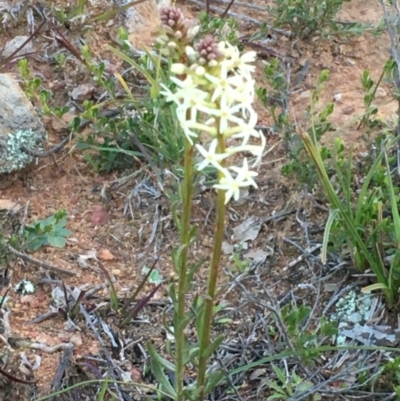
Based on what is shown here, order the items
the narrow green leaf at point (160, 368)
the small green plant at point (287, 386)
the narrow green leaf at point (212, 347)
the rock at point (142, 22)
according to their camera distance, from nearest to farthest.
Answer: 1. the narrow green leaf at point (212, 347)
2. the narrow green leaf at point (160, 368)
3. the small green plant at point (287, 386)
4. the rock at point (142, 22)

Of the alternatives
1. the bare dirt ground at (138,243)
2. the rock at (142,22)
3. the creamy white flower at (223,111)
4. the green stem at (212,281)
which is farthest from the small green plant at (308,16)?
the creamy white flower at (223,111)

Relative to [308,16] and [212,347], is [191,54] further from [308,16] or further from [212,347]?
[308,16]

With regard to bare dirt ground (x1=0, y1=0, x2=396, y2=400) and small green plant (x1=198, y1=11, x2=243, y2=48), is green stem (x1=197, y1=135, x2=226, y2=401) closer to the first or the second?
bare dirt ground (x1=0, y1=0, x2=396, y2=400)

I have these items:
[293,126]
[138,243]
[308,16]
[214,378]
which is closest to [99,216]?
[138,243]

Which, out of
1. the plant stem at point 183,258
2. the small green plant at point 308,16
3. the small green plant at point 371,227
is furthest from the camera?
the small green plant at point 308,16

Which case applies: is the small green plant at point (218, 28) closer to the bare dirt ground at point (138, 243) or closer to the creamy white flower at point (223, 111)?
the bare dirt ground at point (138, 243)

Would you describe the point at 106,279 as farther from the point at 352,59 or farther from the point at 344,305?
the point at 352,59

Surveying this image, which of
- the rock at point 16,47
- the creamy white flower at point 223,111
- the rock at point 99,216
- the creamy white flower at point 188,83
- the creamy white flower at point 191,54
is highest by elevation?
the creamy white flower at point 191,54
